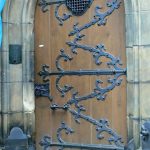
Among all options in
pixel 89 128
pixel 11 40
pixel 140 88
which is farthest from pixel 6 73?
pixel 140 88

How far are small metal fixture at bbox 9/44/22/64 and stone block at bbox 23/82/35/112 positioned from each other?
28cm

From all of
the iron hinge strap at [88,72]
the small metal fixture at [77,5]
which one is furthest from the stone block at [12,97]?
the small metal fixture at [77,5]

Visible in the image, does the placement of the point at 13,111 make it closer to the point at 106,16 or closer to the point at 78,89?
the point at 78,89

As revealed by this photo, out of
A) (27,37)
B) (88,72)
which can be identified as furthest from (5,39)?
(88,72)

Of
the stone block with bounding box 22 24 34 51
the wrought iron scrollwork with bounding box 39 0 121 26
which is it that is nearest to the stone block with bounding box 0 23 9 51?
the stone block with bounding box 22 24 34 51

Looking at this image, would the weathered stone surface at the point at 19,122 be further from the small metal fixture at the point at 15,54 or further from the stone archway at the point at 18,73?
the small metal fixture at the point at 15,54

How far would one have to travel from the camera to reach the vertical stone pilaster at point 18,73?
5359 mm

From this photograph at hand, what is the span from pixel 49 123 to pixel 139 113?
4.07 feet

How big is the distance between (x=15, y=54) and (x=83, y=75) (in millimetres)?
832

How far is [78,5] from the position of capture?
5.27 m

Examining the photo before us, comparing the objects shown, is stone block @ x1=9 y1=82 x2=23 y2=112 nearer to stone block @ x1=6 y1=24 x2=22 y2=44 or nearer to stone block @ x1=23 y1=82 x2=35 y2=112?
stone block @ x1=23 y1=82 x2=35 y2=112

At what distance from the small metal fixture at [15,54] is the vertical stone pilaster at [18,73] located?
1.4 inches

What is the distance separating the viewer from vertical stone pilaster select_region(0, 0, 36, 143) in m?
5.36

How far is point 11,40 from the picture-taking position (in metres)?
5.43
